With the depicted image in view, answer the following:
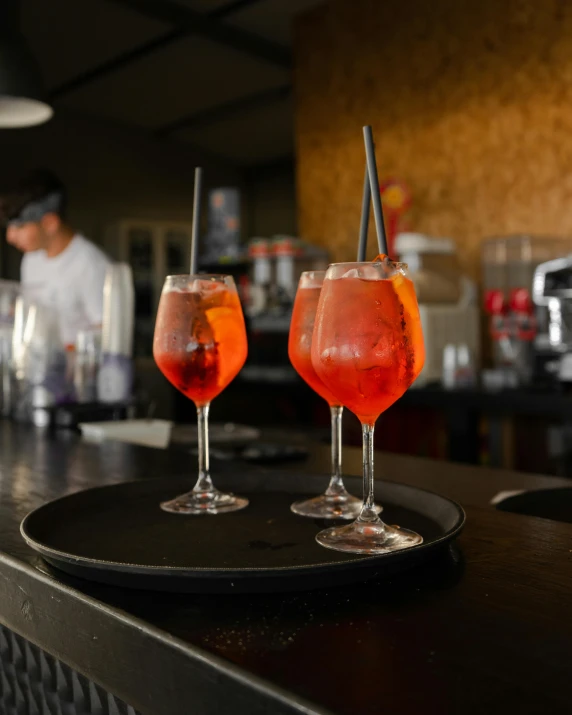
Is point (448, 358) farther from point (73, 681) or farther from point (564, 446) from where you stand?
point (73, 681)

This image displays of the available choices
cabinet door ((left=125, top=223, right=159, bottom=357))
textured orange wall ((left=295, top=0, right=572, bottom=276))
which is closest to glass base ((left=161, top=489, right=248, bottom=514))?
textured orange wall ((left=295, top=0, right=572, bottom=276))

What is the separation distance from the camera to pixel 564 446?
124 inches

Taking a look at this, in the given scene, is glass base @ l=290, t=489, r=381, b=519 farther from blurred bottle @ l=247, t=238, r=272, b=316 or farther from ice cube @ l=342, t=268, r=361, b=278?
blurred bottle @ l=247, t=238, r=272, b=316

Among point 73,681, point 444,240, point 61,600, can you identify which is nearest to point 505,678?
point 61,600

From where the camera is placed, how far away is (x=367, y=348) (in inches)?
→ 27.0

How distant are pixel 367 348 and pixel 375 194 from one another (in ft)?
0.48

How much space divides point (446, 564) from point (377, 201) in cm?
32

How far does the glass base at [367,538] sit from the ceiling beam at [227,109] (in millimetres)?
6992

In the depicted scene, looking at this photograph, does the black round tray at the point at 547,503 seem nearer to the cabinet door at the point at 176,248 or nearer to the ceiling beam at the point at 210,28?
the ceiling beam at the point at 210,28

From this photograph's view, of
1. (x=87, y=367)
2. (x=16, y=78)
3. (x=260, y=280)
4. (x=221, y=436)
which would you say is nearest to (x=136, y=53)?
(x=260, y=280)

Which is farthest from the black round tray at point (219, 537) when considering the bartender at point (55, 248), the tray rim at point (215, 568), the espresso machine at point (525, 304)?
the bartender at point (55, 248)

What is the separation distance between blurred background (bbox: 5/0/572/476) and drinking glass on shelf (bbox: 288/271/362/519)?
174 cm

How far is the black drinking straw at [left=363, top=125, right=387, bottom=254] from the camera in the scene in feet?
2.35

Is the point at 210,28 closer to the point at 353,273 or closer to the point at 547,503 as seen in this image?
the point at 547,503
